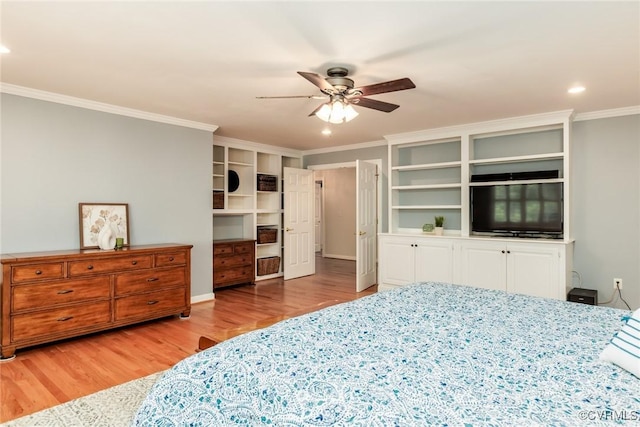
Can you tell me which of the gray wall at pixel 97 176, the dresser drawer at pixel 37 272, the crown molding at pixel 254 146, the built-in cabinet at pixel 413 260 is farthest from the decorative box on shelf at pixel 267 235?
the dresser drawer at pixel 37 272

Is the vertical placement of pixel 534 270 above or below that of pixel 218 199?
below

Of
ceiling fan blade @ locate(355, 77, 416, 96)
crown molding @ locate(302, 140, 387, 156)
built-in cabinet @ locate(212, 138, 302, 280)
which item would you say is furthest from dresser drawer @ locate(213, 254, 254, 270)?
ceiling fan blade @ locate(355, 77, 416, 96)

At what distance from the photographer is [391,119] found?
15.0 feet

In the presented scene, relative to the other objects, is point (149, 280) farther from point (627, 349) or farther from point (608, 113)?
point (608, 113)

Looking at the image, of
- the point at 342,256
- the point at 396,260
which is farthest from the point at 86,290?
the point at 342,256

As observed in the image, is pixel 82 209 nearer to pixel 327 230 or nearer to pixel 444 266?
pixel 444 266

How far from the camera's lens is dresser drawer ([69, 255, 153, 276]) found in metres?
3.43

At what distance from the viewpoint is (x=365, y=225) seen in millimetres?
5863

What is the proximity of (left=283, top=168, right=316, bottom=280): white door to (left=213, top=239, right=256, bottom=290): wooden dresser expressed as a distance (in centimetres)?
67

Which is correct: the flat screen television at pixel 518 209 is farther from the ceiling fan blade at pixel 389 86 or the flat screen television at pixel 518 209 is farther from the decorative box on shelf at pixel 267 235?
the decorative box on shelf at pixel 267 235

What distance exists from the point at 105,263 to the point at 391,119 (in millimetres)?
3493

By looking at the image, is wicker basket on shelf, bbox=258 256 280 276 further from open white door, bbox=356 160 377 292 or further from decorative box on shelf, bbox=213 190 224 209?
open white door, bbox=356 160 377 292

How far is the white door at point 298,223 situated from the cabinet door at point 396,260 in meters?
1.78

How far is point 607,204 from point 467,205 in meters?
1.49
